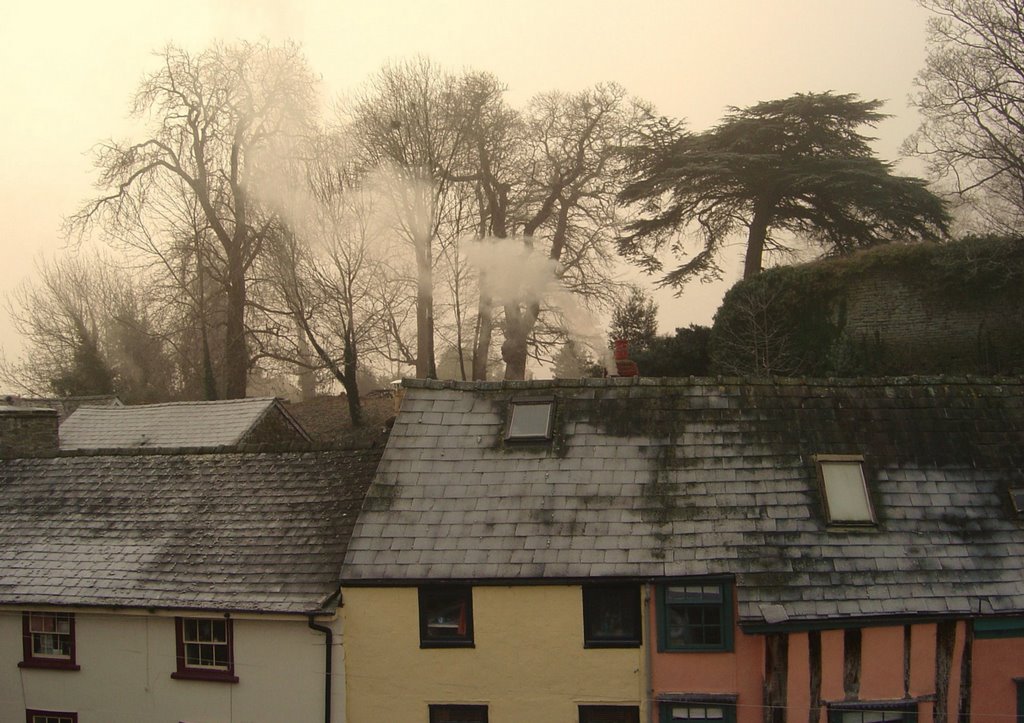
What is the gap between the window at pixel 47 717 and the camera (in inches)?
584

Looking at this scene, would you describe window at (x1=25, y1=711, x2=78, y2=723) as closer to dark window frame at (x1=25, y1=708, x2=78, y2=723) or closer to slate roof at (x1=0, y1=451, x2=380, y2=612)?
dark window frame at (x1=25, y1=708, x2=78, y2=723)

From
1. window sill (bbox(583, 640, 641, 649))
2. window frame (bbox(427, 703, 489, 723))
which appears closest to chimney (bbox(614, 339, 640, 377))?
window sill (bbox(583, 640, 641, 649))

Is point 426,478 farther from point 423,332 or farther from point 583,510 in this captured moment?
point 423,332

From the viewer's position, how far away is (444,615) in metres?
13.5

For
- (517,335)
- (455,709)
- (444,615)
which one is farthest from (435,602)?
(517,335)

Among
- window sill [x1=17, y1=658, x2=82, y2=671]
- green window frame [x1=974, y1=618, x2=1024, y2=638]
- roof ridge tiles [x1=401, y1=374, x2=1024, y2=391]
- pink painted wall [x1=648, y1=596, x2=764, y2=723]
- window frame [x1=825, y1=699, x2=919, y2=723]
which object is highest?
roof ridge tiles [x1=401, y1=374, x2=1024, y2=391]

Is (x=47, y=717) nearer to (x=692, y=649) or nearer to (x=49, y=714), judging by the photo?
(x=49, y=714)

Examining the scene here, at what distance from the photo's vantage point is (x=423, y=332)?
35.6m

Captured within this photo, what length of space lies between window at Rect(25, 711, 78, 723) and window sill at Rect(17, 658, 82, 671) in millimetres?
672

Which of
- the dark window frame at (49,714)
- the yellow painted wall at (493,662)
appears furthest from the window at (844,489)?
the dark window frame at (49,714)

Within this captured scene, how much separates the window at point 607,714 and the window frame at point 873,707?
2.48 m

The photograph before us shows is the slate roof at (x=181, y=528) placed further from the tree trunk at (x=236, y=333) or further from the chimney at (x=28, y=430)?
the tree trunk at (x=236, y=333)

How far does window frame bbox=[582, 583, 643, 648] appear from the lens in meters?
13.1

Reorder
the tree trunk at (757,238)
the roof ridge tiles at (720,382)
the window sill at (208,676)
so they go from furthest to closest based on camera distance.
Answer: the tree trunk at (757,238), the roof ridge tiles at (720,382), the window sill at (208,676)
